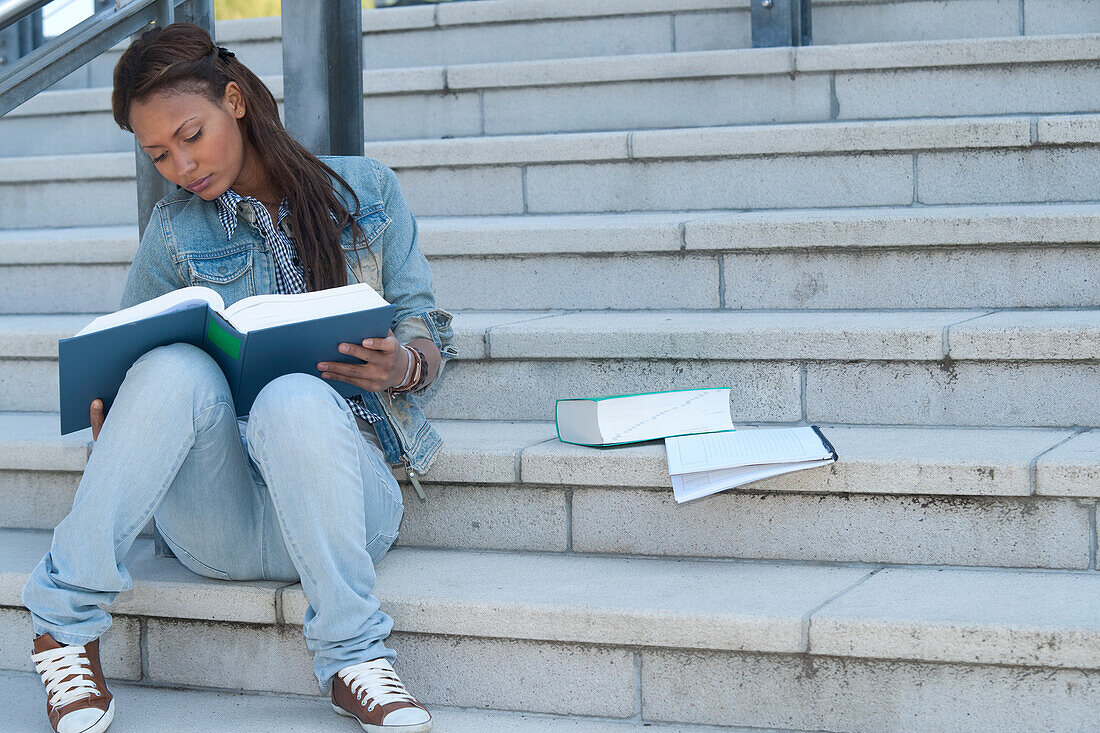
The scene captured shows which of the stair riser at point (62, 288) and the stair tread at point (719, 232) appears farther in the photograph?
the stair riser at point (62, 288)

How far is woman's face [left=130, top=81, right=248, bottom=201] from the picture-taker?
1951mm

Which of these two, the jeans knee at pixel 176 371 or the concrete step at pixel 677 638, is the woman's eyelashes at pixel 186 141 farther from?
the concrete step at pixel 677 638

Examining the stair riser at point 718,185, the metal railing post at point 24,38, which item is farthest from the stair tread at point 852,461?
the metal railing post at point 24,38

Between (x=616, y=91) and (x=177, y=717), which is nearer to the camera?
(x=177, y=717)

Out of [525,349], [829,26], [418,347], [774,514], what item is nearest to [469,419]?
[525,349]

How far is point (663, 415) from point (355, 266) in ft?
2.11

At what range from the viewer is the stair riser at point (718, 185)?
2.79 metres

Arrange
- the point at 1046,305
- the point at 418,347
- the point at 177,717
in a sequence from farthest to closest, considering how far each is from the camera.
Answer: the point at 1046,305 → the point at 418,347 → the point at 177,717

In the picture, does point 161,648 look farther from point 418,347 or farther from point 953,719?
point 953,719

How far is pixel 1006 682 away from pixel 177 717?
1328 millimetres

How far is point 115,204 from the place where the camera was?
350cm

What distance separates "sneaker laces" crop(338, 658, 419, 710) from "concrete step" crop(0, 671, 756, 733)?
0.09 metres

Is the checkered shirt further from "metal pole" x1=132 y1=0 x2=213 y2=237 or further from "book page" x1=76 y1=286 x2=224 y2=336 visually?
"book page" x1=76 y1=286 x2=224 y2=336

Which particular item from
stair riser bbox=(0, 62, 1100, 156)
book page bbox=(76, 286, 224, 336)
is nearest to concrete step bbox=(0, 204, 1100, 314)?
stair riser bbox=(0, 62, 1100, 156)
